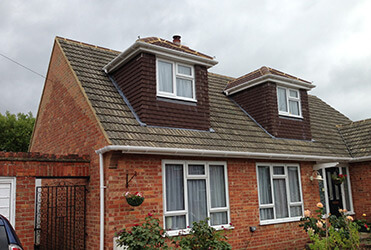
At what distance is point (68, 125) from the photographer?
10.4 meters

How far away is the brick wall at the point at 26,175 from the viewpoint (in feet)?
24.9

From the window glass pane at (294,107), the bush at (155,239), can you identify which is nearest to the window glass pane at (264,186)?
the window glass pane at (294,107)

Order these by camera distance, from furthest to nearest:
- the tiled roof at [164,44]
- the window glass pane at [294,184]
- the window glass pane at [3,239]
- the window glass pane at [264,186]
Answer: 1. the window glass pane at [294,184]
2. the window glass pane at [264,186]
3. the tiled roof at [164,44]
4. the window glass pane at [3,239]

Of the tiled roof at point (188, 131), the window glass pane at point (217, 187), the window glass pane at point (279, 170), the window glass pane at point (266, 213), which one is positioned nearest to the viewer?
the tiled roof at point (188, 131)

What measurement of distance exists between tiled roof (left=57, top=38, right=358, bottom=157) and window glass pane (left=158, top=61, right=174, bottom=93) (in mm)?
1257

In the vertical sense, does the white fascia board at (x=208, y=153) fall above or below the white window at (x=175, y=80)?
below

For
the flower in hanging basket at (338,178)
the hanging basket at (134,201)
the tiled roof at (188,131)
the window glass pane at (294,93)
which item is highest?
Result: the window glass pane at (294,93)

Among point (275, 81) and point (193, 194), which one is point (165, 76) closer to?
point (193, 194)

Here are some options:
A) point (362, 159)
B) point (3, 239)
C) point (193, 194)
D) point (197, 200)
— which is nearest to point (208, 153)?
point (193, 194)

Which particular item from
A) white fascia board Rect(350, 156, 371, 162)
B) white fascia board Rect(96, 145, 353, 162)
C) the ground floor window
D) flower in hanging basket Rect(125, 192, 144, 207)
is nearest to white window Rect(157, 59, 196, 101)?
white fascia board Rect(96, 145, 353, 162)

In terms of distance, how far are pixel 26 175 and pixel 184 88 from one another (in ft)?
16.8

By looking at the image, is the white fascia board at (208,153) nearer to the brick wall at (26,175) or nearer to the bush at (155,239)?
the brick wall at (26,175)

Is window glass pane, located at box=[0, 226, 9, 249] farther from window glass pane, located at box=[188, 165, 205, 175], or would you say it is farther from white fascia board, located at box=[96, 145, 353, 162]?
window glass pane, located at box=[188, 165, 205, 175]

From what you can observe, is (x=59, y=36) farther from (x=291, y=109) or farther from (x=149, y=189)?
(x=291, y=109)
